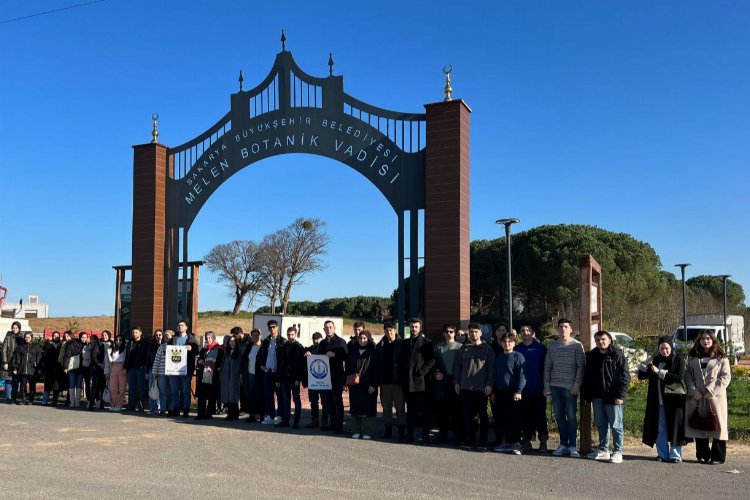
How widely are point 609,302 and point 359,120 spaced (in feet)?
80.2

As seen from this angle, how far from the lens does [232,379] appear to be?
12.1m

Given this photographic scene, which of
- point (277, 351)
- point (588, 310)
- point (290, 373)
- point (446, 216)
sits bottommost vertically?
point (290, 373)

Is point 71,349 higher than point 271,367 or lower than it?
higher

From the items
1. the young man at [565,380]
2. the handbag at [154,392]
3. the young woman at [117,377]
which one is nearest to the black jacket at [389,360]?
the young man at [565,380]

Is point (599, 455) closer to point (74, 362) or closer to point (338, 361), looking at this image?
point (338, 361)

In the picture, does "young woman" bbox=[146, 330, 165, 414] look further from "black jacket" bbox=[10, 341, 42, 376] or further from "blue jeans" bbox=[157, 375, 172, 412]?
"black jacket" bbox=[10, 341, 42, 376]

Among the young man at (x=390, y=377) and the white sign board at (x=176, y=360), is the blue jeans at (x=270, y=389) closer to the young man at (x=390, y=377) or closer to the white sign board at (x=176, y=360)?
the white sign board at (x=176, y=360)

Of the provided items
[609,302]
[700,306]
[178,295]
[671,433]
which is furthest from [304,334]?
[700,306]

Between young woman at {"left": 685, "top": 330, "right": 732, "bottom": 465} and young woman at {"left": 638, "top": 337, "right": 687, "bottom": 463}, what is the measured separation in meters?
0.11

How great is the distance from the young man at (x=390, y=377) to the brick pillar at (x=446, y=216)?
138 cm

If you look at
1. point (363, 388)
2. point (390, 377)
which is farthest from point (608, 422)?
point (363, 388)

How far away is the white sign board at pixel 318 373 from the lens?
10953 millimetres

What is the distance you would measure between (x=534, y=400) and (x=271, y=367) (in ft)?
15.0

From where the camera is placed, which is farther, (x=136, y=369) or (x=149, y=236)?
(x=149, y=236)
